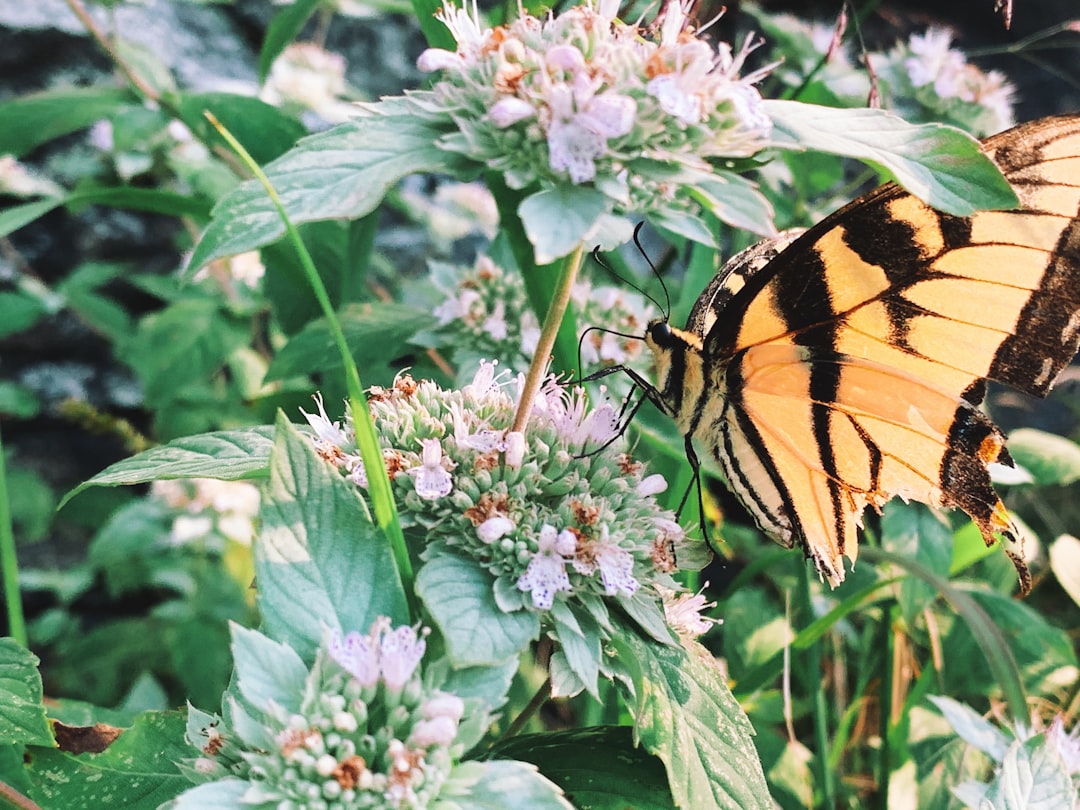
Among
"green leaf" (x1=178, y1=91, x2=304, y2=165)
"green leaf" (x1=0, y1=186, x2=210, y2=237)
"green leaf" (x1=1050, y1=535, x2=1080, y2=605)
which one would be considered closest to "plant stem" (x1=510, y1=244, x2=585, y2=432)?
"green leaf" (x1=0, y1=186, x2=210, y2=237)

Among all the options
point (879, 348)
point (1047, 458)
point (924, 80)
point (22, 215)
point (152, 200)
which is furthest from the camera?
point (924, 80)

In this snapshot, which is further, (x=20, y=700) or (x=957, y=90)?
(x=957, y=90)

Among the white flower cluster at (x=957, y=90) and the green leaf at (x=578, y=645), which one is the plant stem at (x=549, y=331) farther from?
the white flower cluster at (x=957, y=90)

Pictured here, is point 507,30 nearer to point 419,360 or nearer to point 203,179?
point 419,360

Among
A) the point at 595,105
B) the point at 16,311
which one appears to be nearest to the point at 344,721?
the point at 595,105

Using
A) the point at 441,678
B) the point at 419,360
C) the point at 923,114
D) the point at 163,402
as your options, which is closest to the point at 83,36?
the point at 163,402

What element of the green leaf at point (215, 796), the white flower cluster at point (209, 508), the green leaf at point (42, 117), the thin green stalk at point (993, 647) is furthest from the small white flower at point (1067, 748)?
the green leaf at point (42, 117)

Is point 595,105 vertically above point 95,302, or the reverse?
point 595,105

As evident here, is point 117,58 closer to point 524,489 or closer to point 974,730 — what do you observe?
point 524,489
